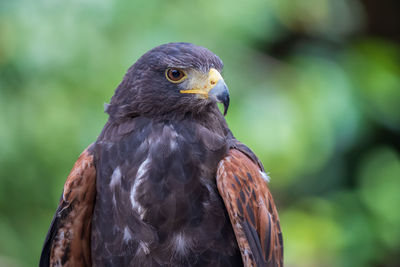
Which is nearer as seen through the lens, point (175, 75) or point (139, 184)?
→ point (139, 184)

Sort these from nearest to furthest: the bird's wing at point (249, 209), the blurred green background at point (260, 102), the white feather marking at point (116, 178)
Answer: the bird's wing at point (249, 209) → the white feather marking at point (116, 178) → the blurred green background at point (260, 102)

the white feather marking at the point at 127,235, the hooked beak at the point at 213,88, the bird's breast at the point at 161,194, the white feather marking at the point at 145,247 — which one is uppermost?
the hooked beak at the point at 213,88

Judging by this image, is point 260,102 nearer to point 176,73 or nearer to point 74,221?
point 176,73

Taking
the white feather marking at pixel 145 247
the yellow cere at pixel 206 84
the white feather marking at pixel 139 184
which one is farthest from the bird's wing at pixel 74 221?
the yellow cere at pixel 206 84

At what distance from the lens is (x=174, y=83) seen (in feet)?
9.27

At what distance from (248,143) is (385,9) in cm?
294

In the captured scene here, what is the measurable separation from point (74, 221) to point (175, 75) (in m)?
0.91

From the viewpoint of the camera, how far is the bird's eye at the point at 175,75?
111 inches

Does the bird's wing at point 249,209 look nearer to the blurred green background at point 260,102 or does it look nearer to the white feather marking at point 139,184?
the white feather marking at point 139,184

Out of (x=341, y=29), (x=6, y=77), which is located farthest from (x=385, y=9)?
(x=6, y=77)

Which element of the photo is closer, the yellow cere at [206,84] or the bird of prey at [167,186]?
the bird of prey at [167,186]

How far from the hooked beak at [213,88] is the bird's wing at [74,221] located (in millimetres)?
647

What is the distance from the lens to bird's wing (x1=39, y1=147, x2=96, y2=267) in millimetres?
2799

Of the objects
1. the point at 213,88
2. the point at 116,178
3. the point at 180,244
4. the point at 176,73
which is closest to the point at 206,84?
the point at 213,88
